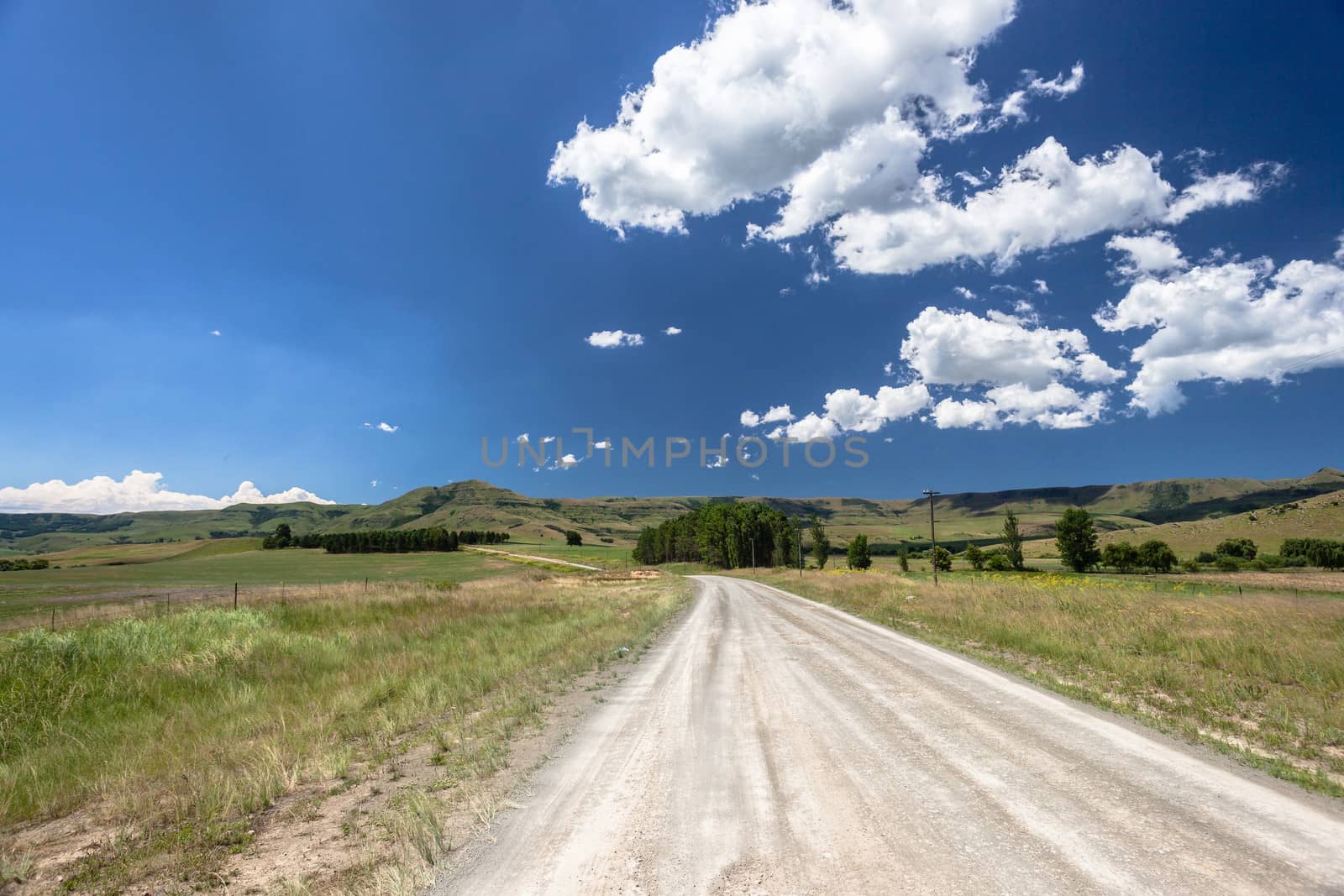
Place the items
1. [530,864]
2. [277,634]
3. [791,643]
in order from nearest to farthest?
[530,864]
[791,643]
[277,634]

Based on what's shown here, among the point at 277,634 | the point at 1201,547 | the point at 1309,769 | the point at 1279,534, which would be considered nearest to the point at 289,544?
the point at 277,634

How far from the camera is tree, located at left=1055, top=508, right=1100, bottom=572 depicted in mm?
91250

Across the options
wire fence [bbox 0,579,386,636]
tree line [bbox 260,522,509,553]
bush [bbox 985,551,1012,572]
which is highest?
wire fence [bbox 0,579,386,636]

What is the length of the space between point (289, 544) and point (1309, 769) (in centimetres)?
19086

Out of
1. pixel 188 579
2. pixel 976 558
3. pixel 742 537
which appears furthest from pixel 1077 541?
pixel 188 579

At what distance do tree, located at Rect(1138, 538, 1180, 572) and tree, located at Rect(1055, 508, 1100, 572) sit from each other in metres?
6.09

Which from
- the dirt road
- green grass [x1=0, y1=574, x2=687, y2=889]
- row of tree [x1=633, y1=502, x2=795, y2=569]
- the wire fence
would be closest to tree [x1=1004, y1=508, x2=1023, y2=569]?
row of tree [x1=633, y1=502, x2=795, y2=569]

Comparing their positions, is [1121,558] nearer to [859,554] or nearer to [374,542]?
[859,554]

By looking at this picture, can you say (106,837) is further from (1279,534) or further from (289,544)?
(289,544)

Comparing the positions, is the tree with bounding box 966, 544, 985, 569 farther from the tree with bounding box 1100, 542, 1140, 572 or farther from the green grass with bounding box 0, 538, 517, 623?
the green grass with bounding box 0, 538, 517, 623

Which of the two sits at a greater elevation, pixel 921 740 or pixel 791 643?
pixel 921 740

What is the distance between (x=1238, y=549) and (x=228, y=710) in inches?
5141

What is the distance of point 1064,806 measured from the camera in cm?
513

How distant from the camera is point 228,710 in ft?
36.1
